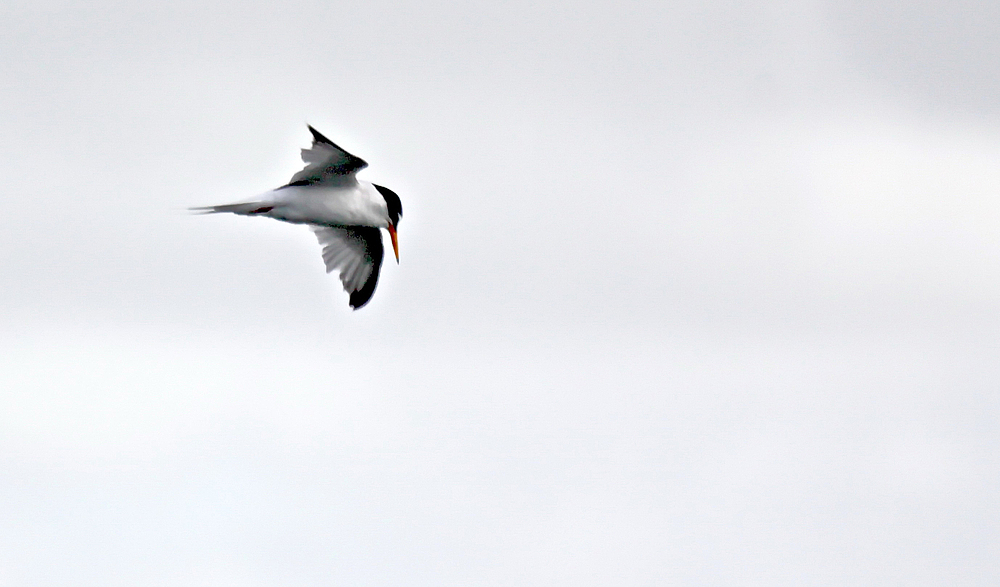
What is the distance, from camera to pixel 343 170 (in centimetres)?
2939

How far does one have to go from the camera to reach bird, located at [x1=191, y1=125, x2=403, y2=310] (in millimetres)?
28719

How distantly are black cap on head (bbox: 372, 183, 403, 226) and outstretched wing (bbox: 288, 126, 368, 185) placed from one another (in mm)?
1996

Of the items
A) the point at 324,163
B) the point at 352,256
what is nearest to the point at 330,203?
the point at 324,163

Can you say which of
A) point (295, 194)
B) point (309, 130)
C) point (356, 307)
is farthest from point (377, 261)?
point (309, 130)

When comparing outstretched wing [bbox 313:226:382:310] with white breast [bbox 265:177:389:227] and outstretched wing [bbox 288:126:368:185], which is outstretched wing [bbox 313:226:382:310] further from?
outstretched wing [bbox 288:126:368:185]

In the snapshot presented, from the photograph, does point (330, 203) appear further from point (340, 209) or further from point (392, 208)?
point (392, 208)

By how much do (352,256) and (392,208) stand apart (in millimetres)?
2413

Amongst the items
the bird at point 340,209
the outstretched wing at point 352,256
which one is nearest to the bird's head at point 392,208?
the bird at point 340,209

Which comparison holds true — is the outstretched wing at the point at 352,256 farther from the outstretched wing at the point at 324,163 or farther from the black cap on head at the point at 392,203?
the outstretched wing at the point at 324,163

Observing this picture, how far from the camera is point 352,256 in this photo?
33.5 metres

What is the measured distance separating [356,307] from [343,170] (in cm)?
487

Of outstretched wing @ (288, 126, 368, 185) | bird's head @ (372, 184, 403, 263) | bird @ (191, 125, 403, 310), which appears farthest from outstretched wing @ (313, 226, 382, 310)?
outstretched wing @ (288, 126, 368, 185)

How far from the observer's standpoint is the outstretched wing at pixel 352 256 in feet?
110

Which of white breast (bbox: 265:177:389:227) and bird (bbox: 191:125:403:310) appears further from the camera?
white breast (bbox: 265:177:389:227)
